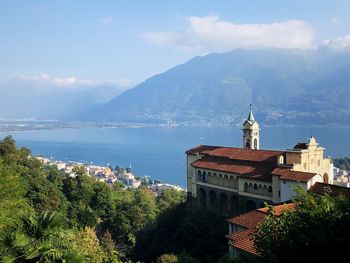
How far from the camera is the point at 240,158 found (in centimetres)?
3869

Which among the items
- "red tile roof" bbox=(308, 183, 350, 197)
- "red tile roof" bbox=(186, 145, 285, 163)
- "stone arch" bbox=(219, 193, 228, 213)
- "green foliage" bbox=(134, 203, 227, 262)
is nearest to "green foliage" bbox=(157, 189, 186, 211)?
"green foliage" bbox=(134, 203, 227, 262)

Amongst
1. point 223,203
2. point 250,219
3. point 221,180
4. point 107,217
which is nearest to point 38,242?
point 250,219

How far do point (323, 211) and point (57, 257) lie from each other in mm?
6526

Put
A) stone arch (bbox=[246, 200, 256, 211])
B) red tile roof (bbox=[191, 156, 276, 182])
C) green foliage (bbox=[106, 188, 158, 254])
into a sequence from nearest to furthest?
red tile roof (bbox=[191, 156, 276, 182]), stone arch (bbox=[246, 200, 256, 211]), green foliage (bbox=[106, 188, 158, 254])

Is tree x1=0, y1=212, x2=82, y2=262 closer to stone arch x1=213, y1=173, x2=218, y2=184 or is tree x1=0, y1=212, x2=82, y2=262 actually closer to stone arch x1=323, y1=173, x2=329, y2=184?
stone arch x1=323, y1=173, x2=329, y2=184

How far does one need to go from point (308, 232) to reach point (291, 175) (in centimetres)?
2034

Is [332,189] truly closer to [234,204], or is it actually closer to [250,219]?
[250,219]

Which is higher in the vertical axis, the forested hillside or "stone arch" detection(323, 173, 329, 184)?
"stone arch" detection(323, 173, 329, 184)

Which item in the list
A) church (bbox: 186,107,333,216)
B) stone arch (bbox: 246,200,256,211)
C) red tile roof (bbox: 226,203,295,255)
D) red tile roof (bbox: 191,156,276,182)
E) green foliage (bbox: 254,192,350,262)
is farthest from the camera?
stone arch (bbox: 246,200,256,211)

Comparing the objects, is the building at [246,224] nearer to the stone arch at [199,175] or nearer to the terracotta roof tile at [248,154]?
the terracotta roof tile at [248,154]

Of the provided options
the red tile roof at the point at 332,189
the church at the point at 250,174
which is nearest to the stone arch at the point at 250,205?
the church at the point at 250,174

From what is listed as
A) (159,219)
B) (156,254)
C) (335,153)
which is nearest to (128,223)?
(159,219)

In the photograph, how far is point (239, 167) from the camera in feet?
124

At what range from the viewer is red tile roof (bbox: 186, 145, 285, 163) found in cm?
3606
